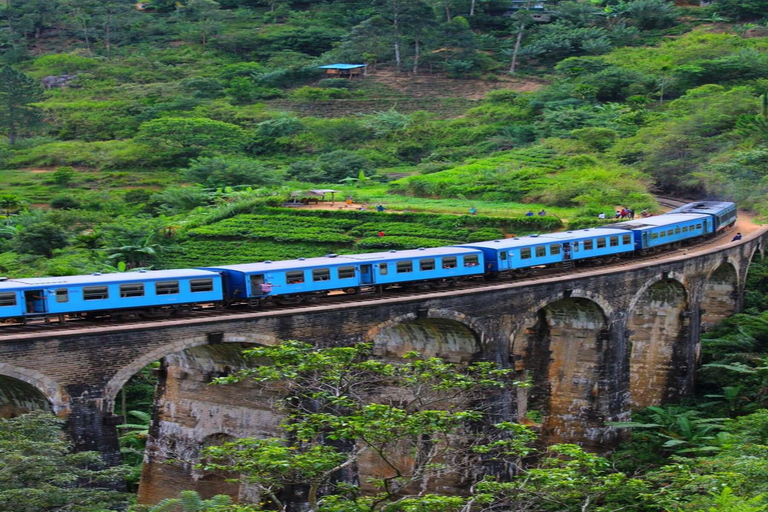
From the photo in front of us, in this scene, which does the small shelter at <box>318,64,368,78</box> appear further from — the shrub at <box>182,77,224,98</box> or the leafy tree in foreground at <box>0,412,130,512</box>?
the leafy tree in foreground at <box>0,412,130,512</box>

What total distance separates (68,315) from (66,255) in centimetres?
2458

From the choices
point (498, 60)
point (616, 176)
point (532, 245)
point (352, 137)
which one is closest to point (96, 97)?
point (352, 137)

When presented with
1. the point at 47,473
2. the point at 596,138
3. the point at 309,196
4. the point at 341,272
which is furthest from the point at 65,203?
the point at 47,473

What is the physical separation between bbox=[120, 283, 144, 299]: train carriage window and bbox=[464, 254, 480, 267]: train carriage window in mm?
11198

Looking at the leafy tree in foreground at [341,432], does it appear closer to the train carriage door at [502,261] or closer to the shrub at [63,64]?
the train carriage door at [502,261]

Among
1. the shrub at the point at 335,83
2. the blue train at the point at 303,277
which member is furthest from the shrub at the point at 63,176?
the blue train at the point at 303,277

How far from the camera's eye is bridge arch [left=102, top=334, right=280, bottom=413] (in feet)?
75.2

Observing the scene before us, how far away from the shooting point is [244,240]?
54.3m

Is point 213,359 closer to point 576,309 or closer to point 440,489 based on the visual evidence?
point 440,489

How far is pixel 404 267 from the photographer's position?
31.1 m

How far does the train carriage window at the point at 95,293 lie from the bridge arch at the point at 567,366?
Answer: 15.2 meters

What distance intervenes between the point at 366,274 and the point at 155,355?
8.38 meters

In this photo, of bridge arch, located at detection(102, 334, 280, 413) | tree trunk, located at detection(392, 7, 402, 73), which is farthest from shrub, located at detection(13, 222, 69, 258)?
tree trunk, located at detection(392, 7, 402, 73)

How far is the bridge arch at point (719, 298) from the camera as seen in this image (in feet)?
146
